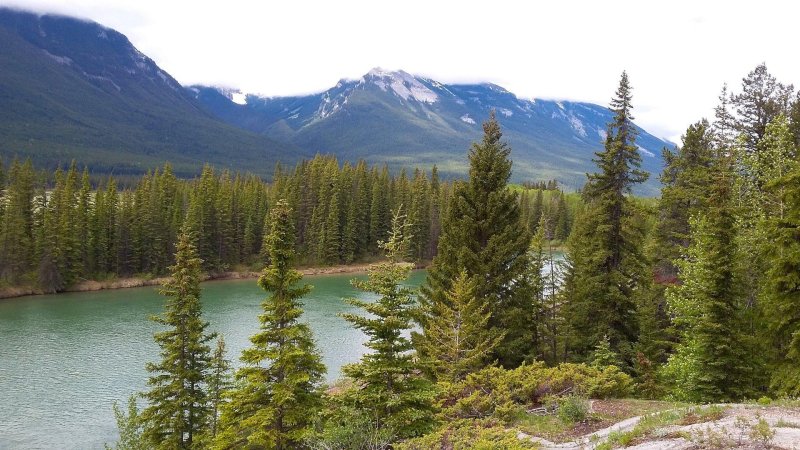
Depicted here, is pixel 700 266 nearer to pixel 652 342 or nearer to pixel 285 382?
pixel 652 342

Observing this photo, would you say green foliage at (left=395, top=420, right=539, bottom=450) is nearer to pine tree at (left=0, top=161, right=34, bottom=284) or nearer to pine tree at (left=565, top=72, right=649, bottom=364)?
pine tree at (left=565, top=72, right=649, bottom=364)

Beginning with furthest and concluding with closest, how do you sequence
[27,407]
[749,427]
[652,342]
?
[27,407] < [652,342] < [749,427]

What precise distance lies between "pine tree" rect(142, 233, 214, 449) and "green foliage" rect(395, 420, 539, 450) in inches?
530

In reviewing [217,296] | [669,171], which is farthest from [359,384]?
[217,296]

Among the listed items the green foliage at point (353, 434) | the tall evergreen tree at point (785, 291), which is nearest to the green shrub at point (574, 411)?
the green foliage at point (353, 434)

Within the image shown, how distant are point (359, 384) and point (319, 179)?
98638 millimetres

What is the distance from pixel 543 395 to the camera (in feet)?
57.2

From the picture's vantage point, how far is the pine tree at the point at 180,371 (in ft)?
75.1

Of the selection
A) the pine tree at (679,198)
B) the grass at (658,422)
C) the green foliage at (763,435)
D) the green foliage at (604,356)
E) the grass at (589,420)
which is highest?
the pine tree at (679,198)

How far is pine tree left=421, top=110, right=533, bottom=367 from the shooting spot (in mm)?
24125

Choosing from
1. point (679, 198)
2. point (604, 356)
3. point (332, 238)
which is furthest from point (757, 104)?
point (332, 238)

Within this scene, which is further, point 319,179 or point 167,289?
point 319,179

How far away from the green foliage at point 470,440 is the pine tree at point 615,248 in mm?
12075

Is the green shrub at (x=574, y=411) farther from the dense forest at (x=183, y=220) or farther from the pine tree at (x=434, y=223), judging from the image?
the pine tree at (x=434, y=223)
